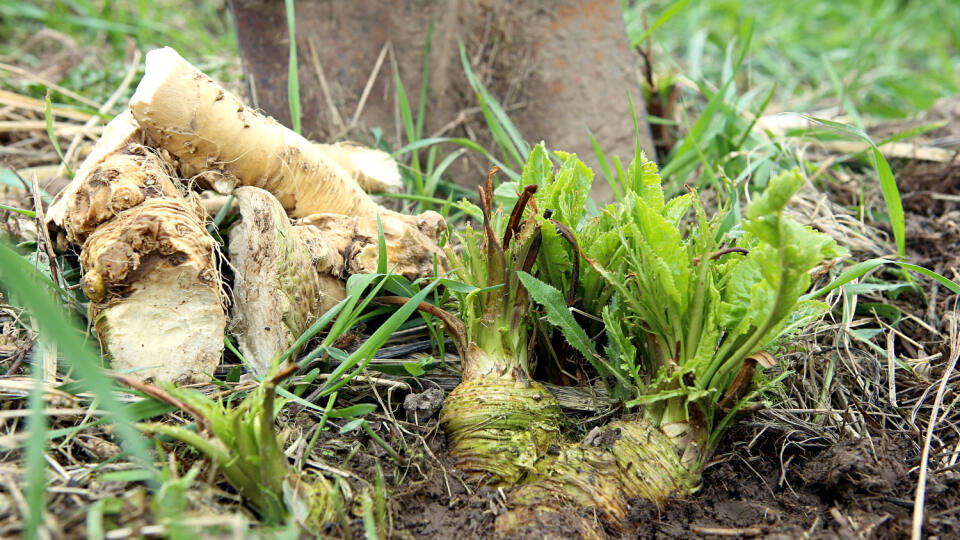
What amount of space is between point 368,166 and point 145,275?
0.86m

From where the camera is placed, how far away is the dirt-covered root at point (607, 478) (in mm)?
1082

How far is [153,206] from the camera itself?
125 cm

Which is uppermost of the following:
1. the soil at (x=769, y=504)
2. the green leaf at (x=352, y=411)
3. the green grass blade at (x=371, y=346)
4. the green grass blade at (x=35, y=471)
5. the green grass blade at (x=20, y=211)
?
the green grass blade at (x=20, y=211)

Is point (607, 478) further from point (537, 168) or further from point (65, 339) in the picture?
point (65, 339)

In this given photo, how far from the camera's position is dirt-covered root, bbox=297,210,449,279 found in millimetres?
1516

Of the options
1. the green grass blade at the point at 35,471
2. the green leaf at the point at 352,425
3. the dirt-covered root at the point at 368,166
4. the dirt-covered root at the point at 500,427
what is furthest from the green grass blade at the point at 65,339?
the dirt-covered root at the point at 368,166

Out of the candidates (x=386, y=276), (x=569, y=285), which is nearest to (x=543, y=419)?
(x=569, y=285)

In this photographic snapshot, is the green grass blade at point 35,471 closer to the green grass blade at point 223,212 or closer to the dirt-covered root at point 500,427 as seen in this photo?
the dirt-covered root at point 500,427

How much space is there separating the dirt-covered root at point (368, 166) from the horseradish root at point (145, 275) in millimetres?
688

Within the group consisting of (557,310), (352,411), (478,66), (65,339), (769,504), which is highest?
(478,66)

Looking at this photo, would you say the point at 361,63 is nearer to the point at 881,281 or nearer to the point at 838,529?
the point at 881,281

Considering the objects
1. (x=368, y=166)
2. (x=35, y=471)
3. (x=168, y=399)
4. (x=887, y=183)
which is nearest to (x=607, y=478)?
(x=168, y=399)

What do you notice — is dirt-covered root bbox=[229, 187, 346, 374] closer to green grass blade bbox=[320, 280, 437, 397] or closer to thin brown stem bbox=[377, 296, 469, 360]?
green grass blade bbox=[320, 280, 437, 397]

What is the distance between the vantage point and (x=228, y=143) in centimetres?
145
